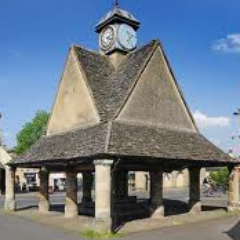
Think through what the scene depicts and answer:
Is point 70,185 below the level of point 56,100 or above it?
below

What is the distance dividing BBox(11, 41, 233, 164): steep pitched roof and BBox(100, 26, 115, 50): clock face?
1.11 meters

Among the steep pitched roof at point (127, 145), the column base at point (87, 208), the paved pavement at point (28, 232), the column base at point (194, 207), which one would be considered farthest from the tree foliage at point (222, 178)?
the paved pavement at point (28, 232)

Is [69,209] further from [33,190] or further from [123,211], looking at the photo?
[33,190]

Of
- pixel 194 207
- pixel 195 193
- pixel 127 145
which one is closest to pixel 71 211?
pixel 127 145

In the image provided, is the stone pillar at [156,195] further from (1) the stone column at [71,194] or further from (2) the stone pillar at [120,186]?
(2) the stone pillar at [120,186]

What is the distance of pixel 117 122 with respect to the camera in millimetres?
20188

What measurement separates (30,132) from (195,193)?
44788 millimetres

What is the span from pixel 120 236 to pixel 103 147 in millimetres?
3633

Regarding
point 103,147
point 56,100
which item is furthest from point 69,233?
point 56,100

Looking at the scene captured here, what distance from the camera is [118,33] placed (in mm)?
25828

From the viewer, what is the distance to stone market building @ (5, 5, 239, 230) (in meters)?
18.8

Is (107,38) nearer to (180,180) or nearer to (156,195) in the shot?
(156,195)

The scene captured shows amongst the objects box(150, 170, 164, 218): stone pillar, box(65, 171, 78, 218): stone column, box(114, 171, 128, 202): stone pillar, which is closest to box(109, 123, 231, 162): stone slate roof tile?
box(150, 170, 164, 218): stone pillar

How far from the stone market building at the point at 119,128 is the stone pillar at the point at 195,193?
56 millimetres
